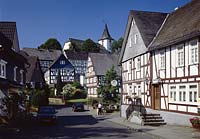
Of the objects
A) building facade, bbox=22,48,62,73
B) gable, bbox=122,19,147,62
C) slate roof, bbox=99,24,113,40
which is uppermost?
slate roof, bbox=99,24,113,40

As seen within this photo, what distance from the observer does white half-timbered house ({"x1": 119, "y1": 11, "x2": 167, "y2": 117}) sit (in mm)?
29641

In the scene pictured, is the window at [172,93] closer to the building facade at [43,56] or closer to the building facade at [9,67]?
the building facade at [9,67]

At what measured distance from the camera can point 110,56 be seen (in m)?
77.1

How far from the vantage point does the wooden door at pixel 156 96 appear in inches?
1076

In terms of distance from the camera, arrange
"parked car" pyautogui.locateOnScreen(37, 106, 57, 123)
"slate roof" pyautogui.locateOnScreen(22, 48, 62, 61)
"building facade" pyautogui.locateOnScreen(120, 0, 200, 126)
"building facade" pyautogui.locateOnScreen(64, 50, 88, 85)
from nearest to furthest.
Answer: "building facade" pyautogui.locateOnScreen(120, 0, 200, 126) → "parked car" pyautogui.locateOnScreen(37, 106, 57, 123) → "building facade" pyautogui.locateOnScreen(64, 50, 88, 85) → "slate roof" pyautogui.locateOnScreen(22, 48, 62, 61)

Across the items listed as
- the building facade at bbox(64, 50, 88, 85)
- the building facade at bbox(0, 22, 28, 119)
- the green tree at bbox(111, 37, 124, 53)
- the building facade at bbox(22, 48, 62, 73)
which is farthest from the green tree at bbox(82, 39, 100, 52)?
the building facade at bbox(0, 22, 28, 119)

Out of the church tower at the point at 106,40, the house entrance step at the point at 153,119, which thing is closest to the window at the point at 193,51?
the house entrance step at the point at 153,119

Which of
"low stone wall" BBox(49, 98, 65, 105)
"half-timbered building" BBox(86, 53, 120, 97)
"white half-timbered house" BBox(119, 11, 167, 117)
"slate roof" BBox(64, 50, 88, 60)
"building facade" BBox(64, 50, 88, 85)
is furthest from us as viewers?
"slate roof" BBox(64, 50, 88, 60)

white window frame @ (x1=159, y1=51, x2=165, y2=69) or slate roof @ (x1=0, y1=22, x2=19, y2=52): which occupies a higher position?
slate roof @ (x1=0, y1=22, x2=19, y2=52)

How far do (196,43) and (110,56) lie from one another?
5551 cm

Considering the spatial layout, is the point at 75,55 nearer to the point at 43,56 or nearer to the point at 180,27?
the point at 43,56

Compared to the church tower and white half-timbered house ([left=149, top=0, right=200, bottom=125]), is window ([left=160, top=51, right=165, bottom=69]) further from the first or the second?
the church tower

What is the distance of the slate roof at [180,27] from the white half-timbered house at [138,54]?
1.21 m

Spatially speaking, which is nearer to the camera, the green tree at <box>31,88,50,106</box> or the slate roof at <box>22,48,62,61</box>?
the green tree at <box>31,88,50,106</box>
